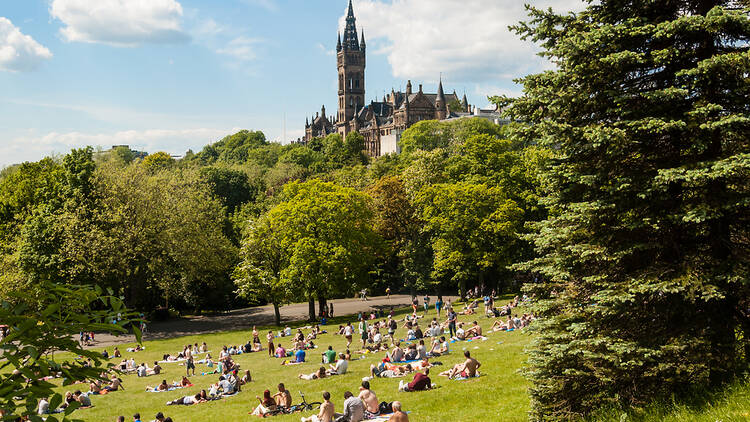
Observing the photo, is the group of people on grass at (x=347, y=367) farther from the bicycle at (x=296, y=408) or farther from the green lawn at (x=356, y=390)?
the green lawn at (x=356, y=390)

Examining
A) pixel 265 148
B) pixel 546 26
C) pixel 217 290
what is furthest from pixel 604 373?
pixel 265 148

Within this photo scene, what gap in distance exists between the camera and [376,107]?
16975 cm

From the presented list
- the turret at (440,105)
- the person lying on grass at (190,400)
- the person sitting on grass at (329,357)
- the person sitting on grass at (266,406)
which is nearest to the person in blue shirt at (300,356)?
the person sitting on grass at (329,357)

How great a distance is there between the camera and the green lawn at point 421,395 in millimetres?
9952

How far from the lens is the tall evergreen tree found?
9.76 m

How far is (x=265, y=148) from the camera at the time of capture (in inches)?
6117

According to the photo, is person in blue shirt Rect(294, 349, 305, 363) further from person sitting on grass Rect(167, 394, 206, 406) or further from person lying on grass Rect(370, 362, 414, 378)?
person lying on grass Rect(370, 362, 414, 378)

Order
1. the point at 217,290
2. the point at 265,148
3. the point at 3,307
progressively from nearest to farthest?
the point at 3,307 < the point at 217,290 < the point at 265,148

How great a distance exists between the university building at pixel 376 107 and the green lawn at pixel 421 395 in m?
105

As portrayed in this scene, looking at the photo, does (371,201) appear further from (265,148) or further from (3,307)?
(265,148)

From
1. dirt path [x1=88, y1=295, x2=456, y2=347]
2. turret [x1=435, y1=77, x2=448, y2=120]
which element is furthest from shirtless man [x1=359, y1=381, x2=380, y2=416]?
turret [x1=435, y1=77, x2=448, y2=120]

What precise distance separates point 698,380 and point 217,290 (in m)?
51.8

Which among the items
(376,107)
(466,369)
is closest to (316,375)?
(466,369)

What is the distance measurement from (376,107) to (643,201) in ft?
532
